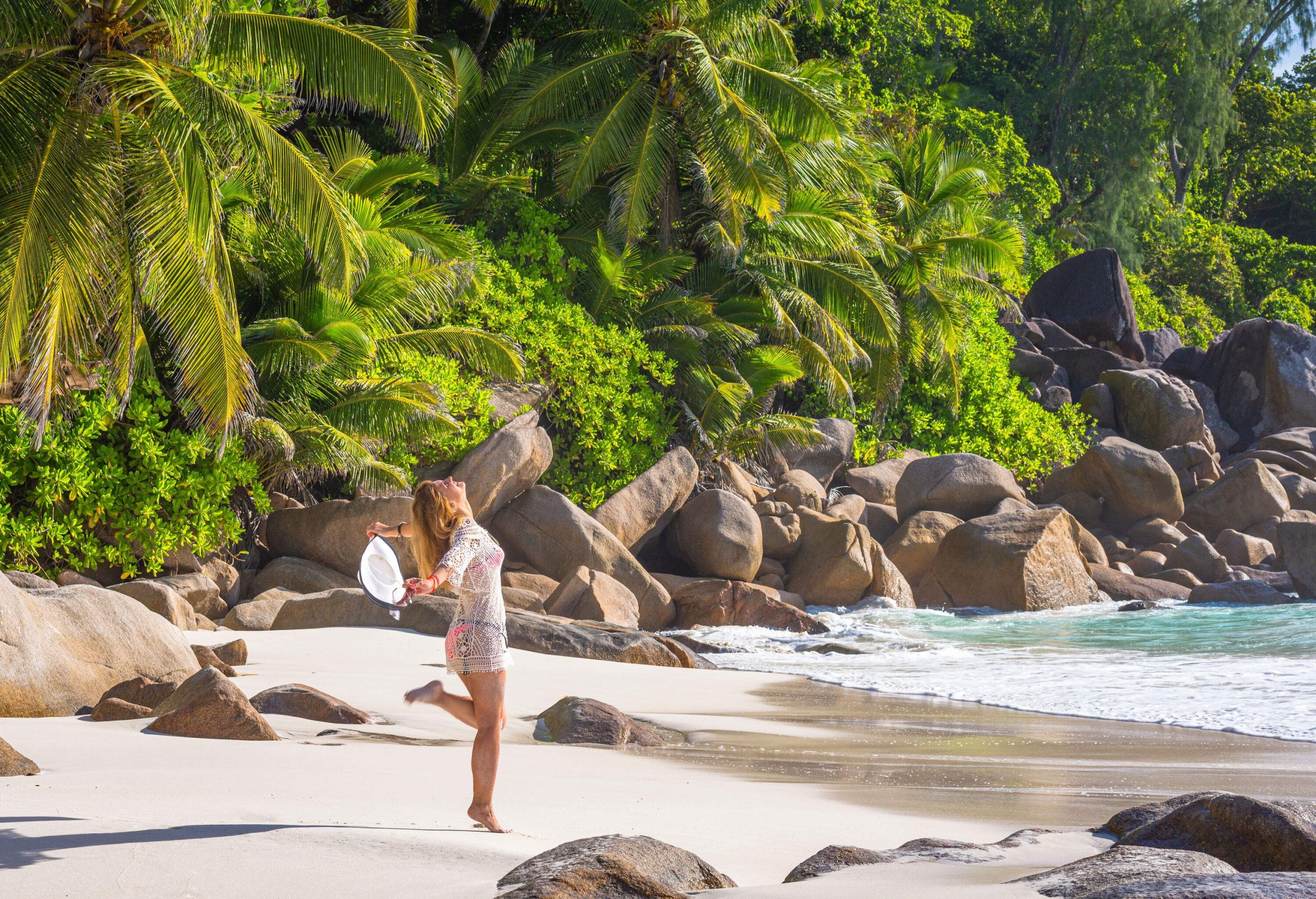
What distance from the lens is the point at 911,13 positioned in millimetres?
28656

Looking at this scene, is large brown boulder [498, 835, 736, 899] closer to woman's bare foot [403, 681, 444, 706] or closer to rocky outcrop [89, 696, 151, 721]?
woman's bare foot [403, 681, 444, 706]

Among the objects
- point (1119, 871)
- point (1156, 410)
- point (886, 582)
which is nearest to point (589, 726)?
point (1119, 871)

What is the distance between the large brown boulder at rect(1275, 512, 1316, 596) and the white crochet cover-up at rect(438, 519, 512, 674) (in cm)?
1826

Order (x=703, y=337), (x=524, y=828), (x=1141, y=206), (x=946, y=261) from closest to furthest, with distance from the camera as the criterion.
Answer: (x=524, y=828) < (x=703, y=337) < (x=946, y=261) < (x=1141, y=206)

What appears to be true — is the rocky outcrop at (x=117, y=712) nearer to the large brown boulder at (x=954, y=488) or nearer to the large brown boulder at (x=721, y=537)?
the large brown boulder at (x=721, y=537)

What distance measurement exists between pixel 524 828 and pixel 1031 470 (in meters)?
23.1

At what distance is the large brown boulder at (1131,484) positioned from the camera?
22.6 metres

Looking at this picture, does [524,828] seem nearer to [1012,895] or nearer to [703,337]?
[1012,895]

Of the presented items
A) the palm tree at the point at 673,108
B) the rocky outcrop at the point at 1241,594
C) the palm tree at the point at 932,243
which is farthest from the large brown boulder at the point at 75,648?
the palm tree at the point at 932,243

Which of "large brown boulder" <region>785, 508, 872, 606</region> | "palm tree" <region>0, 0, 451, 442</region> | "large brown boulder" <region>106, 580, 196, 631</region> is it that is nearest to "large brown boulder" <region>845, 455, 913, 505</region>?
"large brown boulder" <region>785, 508, 872, 606</region>

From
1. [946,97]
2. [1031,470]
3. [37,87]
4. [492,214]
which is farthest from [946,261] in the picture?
[37,87]

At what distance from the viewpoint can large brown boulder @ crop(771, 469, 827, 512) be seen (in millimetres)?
18797

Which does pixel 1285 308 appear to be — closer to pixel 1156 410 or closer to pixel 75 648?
pixel 1156 410

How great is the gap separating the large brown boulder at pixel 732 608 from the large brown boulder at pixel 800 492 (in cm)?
390
